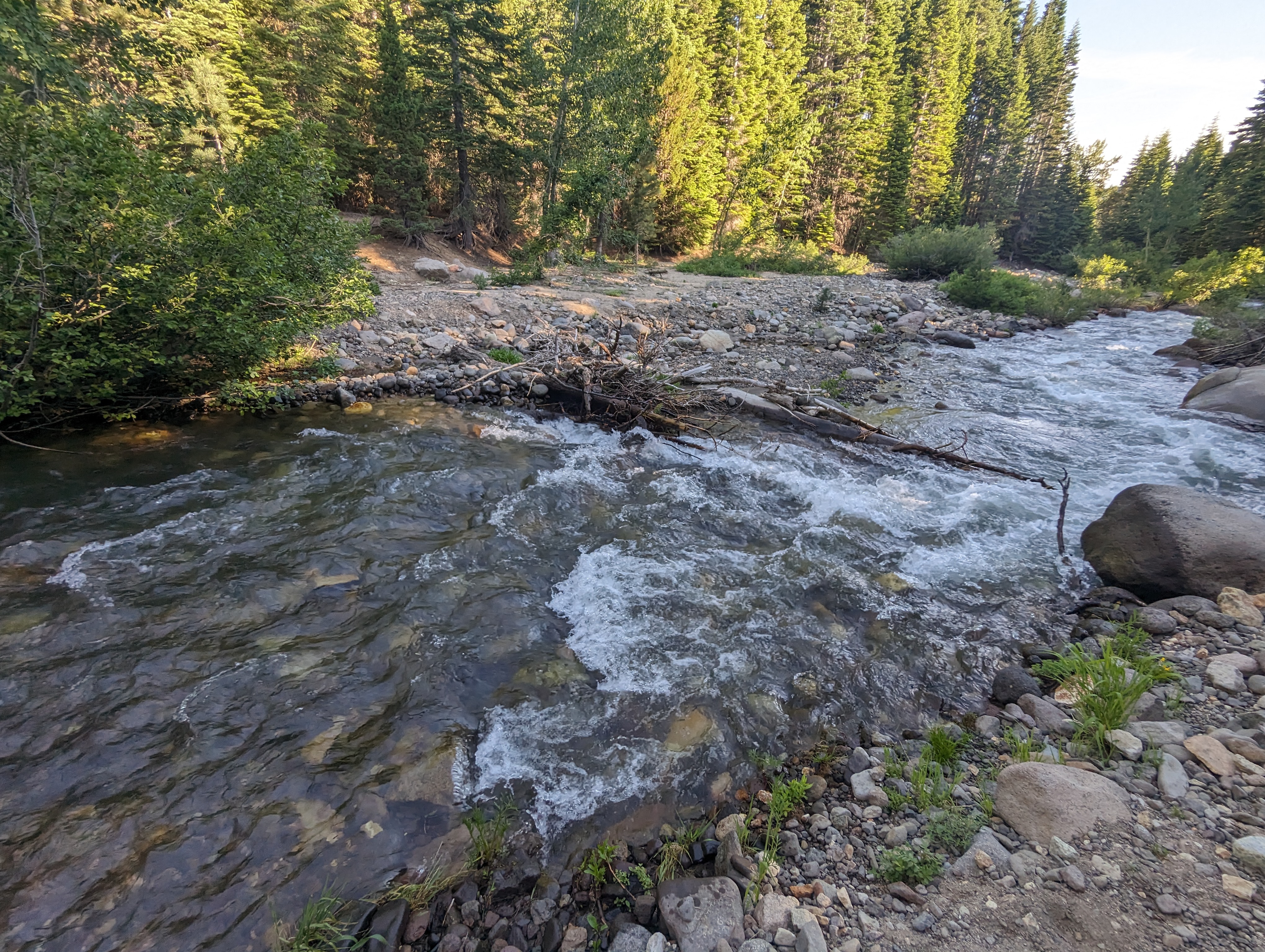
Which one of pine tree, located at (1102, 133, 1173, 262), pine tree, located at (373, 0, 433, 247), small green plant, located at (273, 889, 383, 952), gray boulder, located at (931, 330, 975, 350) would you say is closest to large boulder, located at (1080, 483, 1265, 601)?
small green plant, located at (273, 889, 383, 952)

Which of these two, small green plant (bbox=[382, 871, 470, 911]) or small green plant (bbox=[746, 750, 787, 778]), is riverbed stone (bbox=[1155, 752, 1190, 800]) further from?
small green plant (bbox=[382, 871, 470, 911])

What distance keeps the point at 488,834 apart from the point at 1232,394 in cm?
1376

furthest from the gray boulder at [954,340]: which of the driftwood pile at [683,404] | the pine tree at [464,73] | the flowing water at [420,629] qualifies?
the pine tree at [464,73]

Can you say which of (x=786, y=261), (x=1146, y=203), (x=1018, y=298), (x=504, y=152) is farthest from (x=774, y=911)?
(x=1146, y=203)

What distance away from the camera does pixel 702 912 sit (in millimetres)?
2482

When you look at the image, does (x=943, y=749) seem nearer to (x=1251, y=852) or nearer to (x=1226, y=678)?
(x=1251, y=852)

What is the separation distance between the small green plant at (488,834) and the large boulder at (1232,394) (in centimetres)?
1301

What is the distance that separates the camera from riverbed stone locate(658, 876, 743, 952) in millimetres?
2369

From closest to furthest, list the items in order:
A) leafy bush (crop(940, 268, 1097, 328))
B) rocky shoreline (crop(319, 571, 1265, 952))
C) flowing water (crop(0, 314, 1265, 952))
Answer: rocky shoreline (crop(319, 571, 1265, 952))
flowing water (crop(0, 314, 1265, 952))
leafy bush (crop(940, 268, 1097, 328))

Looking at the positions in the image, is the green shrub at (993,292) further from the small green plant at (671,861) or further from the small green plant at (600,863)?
the small green plant at (600,863)

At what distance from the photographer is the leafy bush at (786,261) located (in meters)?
28.7

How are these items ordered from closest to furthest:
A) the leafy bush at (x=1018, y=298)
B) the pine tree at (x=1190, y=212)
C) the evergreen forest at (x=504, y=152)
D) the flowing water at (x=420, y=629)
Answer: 1. the flowing water at (x=420, y=629)
2. the evergreen forest at (x=504, y=152)
3. the leafy bush at (x=1018, y=298)
4. the pine tree at (x=1190, y=212)

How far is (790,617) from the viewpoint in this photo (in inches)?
190

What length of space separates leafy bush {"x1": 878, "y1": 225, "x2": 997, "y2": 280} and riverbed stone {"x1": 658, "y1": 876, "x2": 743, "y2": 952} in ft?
96.7
